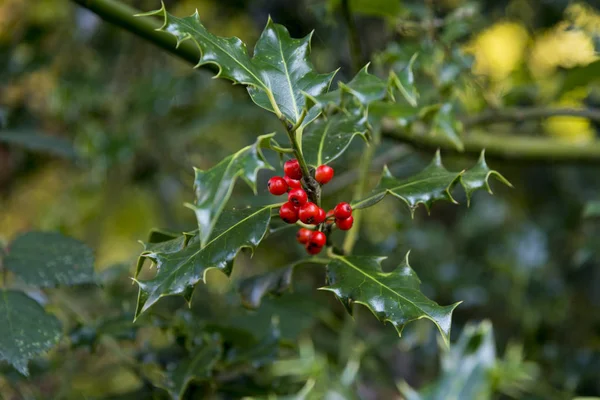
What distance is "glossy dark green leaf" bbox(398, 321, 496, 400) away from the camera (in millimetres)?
961

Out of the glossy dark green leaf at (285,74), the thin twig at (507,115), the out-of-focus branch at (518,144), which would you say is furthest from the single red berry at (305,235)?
the thin twig at (507,115)

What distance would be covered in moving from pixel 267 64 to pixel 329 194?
0.79 metres

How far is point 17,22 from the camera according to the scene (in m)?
1.99

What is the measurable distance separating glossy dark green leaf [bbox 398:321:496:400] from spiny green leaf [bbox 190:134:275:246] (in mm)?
600

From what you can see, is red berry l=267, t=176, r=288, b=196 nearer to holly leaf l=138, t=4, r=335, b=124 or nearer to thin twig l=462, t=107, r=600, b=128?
holly leaf l=138, t=4, r=335, b=124

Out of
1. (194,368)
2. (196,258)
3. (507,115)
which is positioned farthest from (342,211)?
(507,115)

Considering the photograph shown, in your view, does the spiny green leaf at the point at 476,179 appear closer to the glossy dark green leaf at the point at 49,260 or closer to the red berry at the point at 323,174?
the red berry at the point at 323,174

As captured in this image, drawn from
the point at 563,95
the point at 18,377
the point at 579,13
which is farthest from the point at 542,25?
the point at 18,377

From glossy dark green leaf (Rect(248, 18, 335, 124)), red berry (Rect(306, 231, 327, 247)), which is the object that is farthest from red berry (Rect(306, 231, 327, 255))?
glossy dark green leaf (Rect(248, 18, 335, 124))

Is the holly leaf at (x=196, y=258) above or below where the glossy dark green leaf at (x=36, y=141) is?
above

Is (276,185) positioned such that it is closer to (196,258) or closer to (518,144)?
(196,258)

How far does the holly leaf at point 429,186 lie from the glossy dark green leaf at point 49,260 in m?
0.36

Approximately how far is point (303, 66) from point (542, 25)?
136cm

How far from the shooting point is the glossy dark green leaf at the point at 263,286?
0.69m
